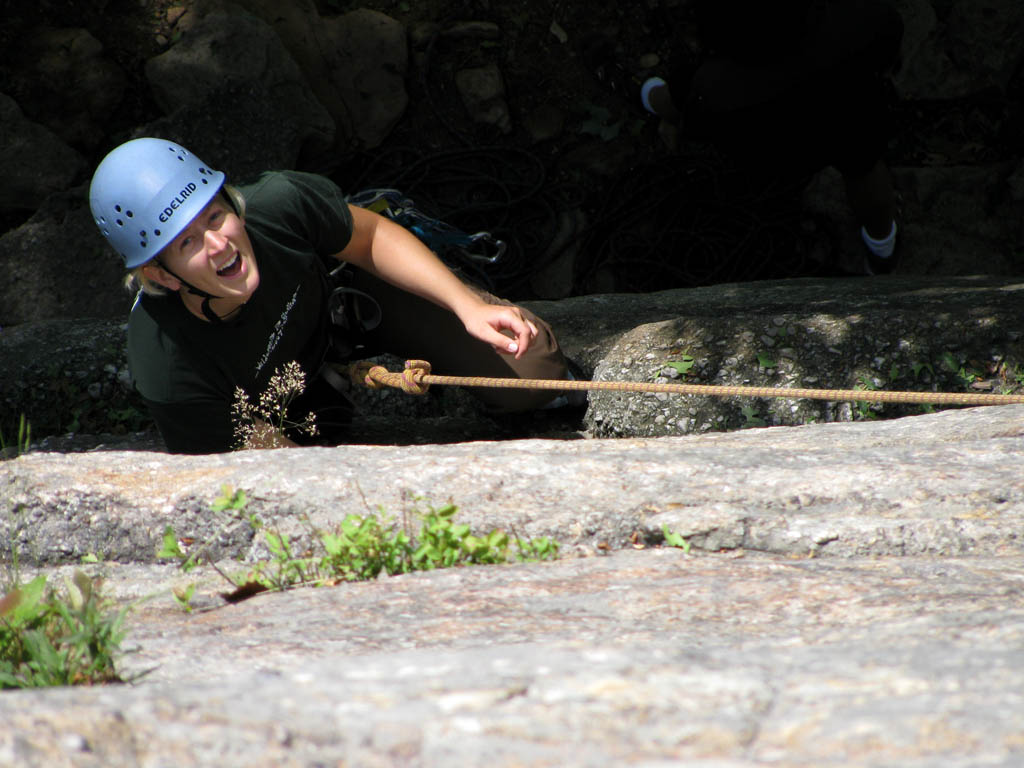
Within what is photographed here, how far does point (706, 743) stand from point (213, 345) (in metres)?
2.26

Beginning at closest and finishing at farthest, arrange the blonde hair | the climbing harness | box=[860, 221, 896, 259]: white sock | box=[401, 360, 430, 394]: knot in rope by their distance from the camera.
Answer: the blonde hair
box=[401, 360, 430, 394]: knot in rope
the climbing harness
box=[860, 221, 896, 259]: white sock

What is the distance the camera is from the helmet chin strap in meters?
2.71

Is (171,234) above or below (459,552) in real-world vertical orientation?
above

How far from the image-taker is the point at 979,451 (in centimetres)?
239

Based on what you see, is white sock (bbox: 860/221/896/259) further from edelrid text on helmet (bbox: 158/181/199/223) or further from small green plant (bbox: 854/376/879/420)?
edelrid text on helmet (bbox: 158/181/199/223)

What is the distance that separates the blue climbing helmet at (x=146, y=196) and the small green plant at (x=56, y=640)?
4.29 ft

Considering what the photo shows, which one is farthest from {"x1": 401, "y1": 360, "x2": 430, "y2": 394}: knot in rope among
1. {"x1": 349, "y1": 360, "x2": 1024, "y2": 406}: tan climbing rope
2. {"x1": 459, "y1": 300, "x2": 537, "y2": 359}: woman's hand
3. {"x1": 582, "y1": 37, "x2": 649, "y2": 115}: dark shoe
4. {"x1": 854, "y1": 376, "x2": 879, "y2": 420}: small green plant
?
{"x1": 582, "y1": 37, "x2": 649, "y2": 115}: dark shoe

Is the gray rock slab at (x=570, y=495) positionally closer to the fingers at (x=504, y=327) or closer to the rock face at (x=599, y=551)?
the rock face at (x=599, y=551)

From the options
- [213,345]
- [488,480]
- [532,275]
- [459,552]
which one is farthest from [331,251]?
[532,275]

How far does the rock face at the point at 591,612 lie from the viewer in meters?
1.13

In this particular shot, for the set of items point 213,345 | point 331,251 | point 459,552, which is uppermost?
point 331,251

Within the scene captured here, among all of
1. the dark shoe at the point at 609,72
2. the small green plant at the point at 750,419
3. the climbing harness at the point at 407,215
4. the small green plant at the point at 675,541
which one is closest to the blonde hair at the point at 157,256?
the climbing harness at the point at 407,215

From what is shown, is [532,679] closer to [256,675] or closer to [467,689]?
[467,689]

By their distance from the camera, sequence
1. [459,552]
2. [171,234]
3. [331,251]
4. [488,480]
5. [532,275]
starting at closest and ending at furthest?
1. [459,552]
2. [488,480]
3. [171,234]
4. [331,251]
5. [532,275]
